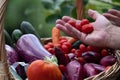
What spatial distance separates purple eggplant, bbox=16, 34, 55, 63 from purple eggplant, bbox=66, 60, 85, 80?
0.38ft

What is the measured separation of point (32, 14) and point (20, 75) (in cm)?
95

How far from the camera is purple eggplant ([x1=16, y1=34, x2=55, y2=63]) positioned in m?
1.14

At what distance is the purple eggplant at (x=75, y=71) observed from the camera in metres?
1.01

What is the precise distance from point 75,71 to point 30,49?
0.22 meters

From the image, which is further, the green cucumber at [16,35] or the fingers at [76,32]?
the green cucumber at [16,35]

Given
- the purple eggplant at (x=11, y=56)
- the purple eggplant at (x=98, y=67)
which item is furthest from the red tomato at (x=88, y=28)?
the purple eggplant at (x=11, y=56)

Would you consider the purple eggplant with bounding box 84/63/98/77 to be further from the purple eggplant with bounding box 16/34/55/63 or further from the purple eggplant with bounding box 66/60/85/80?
the purple eggplant with bounding box 16/34/55/63

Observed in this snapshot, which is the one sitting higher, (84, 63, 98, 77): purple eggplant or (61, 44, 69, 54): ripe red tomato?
(61, 44, 69, 54): ripe red tomato

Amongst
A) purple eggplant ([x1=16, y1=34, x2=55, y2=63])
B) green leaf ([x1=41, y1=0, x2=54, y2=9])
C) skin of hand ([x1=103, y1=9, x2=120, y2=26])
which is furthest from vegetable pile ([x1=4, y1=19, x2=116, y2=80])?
green leaf ([x1=41, y1=0, x2=54, y2=9])

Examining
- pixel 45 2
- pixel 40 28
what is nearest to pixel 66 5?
pixel 45 2

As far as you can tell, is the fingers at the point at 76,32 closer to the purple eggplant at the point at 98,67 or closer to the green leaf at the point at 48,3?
the purple eggplant at the point at 98,67

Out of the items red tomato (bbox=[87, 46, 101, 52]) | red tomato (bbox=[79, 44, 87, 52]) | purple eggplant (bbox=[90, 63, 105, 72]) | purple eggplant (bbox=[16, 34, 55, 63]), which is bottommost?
purple eggplant (bbox=[90, 63, 105, 72])

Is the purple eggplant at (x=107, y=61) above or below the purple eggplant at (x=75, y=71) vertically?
below

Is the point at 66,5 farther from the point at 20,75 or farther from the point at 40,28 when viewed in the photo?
the point at 20,75
